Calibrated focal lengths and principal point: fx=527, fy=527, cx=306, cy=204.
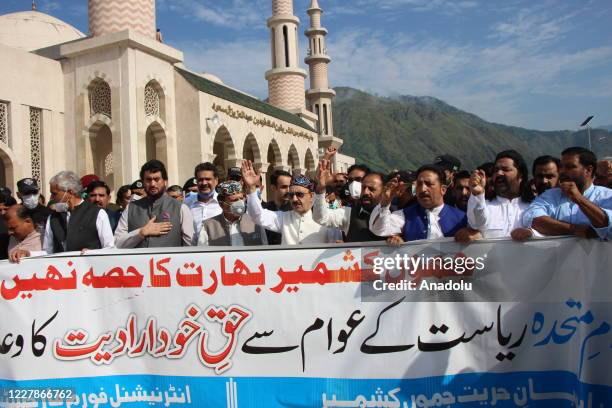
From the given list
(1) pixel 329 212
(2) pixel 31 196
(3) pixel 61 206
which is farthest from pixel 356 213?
(2) pixel 31 196

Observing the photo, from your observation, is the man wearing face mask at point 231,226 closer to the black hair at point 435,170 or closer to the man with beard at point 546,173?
the black hair at point 435,170

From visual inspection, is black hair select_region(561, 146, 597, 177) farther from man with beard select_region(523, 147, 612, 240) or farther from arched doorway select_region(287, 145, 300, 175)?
arched doorway select_region(287, 145, 300, 175)

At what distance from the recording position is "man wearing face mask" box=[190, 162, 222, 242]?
418 cm

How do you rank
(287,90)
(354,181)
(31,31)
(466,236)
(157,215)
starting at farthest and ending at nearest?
(287,90) → (31,31) → (354,181) → (157,215) → (466,236)

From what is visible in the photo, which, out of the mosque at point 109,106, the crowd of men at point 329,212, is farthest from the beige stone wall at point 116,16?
the crowd of men at point 329,212

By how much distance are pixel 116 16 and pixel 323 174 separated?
13.3m

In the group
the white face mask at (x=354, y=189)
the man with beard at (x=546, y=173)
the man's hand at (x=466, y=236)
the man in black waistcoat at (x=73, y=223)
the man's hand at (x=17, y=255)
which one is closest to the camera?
the man's hand at (x=466, y=236)

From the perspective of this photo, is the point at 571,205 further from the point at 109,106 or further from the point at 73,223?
the point at 109,106

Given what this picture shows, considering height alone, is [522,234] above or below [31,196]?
below

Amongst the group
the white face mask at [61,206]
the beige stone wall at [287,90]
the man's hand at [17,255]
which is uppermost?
the beige stone wall at [287,90]

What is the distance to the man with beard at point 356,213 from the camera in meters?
3.35

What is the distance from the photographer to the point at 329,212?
3.39 m

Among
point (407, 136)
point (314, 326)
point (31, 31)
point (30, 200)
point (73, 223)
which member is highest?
point (407, 136)

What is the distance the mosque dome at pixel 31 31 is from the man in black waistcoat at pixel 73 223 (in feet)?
54.5
